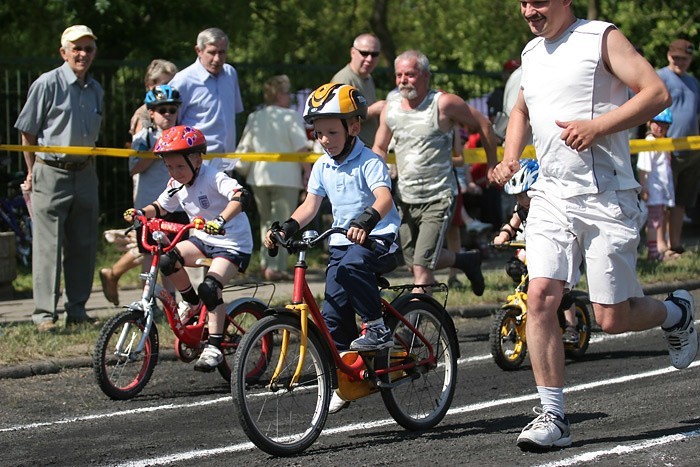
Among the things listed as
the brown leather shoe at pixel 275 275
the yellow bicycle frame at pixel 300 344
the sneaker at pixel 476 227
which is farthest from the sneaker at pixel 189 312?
the sneaker at pixel 476 227

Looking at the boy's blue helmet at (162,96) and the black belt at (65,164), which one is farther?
the black belt at (65,164)

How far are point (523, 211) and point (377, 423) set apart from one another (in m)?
2.63

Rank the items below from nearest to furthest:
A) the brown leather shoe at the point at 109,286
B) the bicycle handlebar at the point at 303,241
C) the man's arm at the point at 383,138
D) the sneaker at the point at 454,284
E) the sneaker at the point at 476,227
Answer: the bicycle handlebar at the point at 303,241, the man's arm at the point at 383,138, the brown leather shoe at the point at 109,286, the sneaker at the point at 454,284, the sneaker at the point at 476,227

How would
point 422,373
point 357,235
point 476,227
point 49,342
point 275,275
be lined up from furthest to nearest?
point 476,227 → point 275,275 → point 49,342 → point 422,373 → point 357,235

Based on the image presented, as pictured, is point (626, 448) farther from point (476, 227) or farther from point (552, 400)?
point (476, 227)

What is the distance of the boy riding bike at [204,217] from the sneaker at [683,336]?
2856 millimetres

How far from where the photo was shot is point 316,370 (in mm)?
7234

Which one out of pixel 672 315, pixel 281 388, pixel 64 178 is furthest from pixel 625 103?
pixel 64 178

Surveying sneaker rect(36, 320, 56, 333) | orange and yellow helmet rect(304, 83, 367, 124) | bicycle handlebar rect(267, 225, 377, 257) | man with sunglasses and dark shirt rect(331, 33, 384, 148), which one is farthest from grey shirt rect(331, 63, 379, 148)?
bicycle handlebar rect(267, 225, 377, 257)

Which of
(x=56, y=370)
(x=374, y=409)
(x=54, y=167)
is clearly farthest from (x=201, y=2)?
(x=374, y=409)

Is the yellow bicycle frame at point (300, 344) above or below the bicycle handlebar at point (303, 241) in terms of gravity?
below

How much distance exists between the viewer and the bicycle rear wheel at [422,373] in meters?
7.79

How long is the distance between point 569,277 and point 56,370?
14.3 ft

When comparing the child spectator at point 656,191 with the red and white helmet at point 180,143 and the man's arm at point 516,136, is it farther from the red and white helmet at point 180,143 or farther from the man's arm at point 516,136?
the man's arm at point 516,136
